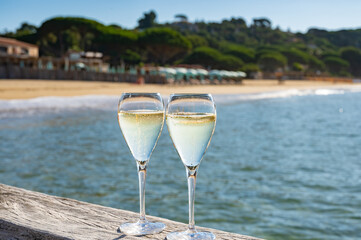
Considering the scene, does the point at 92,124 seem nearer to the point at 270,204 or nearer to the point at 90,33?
the point at 270,204

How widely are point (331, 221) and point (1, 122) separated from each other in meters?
13.5

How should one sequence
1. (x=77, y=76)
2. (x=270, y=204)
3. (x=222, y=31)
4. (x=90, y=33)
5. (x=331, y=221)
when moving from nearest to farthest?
(x=331, y=221) → (x=270, y=204) → (x=77, y=76) → (x=90, y=33) → (x=222, y=31)

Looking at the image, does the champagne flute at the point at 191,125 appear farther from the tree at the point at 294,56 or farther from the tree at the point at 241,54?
the tree at the point at 294,56

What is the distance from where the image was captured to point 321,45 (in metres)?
154

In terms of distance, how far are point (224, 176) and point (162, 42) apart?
66752 mm

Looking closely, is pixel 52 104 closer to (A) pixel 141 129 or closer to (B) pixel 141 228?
(A) pixel 141 129

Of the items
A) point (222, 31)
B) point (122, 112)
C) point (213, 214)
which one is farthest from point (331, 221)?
point (222, 31)

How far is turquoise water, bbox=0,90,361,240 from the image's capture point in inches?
238

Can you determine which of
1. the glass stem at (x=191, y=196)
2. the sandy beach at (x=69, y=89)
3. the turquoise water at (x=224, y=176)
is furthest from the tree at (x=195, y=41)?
the glass stem at (x=191, y=196)

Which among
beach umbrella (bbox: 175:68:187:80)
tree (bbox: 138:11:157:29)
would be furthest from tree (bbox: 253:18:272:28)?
beach umbrella (bbox: 175:68:187:80)

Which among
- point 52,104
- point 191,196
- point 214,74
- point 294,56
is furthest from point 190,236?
point 294,56

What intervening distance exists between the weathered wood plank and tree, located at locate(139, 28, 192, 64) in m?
72.7

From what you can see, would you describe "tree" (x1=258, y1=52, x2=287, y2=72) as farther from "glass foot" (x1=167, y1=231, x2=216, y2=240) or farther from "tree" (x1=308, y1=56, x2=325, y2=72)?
"glass foot" (x1=167, y1=231, x2=216, y2=240)

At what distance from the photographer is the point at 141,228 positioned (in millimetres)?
1384
